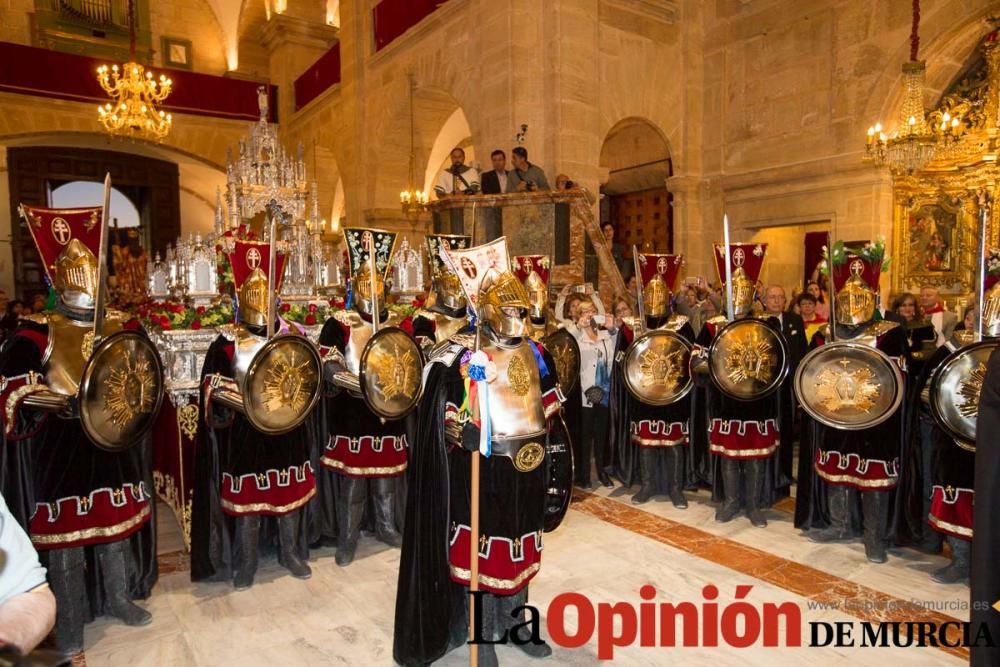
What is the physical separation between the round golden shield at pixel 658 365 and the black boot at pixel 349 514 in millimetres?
2615

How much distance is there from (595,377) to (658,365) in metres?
0.95

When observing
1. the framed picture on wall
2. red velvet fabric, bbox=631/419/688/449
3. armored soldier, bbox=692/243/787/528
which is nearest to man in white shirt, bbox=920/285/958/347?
armored soldier, bbox=692/243/787/528

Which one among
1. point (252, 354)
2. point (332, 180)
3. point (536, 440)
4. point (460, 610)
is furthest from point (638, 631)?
point (332, 180)

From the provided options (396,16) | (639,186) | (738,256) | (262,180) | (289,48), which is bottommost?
(738,256)

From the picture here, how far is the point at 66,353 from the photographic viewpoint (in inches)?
139

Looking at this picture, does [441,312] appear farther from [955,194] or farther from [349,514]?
[955,194]

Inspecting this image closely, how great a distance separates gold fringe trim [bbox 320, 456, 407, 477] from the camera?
Result: 4.87 meters

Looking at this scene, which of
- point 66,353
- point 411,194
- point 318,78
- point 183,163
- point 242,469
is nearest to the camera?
point 66,353

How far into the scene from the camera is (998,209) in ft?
31.9

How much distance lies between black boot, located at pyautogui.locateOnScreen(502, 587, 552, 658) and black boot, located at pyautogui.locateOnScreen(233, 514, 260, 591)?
2.03 metres

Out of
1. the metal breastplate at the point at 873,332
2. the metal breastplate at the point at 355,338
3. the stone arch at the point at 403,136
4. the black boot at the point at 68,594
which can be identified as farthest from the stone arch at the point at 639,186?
the black boot at the point at 68,594

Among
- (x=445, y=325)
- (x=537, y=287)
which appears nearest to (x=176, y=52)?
(x=445, y=325)

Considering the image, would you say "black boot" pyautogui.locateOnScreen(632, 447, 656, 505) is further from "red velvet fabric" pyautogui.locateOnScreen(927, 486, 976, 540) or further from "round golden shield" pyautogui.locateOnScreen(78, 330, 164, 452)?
"round golden shield" pyautogui.locateOnScreen(78, 330, 164, 452)

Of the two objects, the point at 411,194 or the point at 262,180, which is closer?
the point at 262,180
